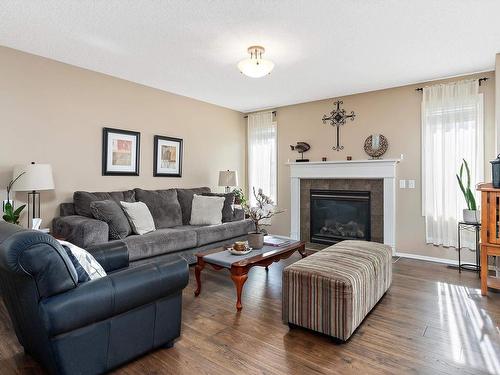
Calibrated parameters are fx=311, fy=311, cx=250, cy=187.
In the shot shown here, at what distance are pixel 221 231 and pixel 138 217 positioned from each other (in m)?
1.15

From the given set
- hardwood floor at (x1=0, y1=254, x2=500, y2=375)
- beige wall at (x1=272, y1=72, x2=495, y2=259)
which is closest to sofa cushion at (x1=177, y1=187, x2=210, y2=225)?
hardwood floor at (x1=0, y1=254, x2=500, y2=375)

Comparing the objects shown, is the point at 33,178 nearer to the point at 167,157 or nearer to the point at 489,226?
the point at 167,157

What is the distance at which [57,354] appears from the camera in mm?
1539

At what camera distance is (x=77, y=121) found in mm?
3838

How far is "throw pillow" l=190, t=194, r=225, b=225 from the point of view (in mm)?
4473

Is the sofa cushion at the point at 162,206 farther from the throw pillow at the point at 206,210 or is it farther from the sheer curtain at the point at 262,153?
the sheer curtain at the point at 262,153

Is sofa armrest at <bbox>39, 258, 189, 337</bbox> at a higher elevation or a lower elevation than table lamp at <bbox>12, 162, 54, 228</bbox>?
lower

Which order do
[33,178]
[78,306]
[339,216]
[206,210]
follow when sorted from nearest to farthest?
[78,306], [33,178], [206,210], [339,216]

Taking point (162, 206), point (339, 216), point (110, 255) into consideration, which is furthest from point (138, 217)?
point (339, 216)

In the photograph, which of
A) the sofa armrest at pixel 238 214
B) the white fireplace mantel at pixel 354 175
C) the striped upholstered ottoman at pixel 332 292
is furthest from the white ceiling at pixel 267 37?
the striped upholstered ottoman at pixel 332 292

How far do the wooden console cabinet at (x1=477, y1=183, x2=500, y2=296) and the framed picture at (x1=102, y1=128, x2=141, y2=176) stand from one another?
417 cm

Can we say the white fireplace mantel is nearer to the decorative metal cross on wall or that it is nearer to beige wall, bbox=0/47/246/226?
the decorative metal cross on wall

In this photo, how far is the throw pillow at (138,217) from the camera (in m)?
3.64

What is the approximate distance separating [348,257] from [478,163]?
2.60 meters
